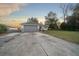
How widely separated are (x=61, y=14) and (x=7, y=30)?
918 mm

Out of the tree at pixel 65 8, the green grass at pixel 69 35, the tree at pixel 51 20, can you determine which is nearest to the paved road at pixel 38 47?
the green grass at pixel 69 35

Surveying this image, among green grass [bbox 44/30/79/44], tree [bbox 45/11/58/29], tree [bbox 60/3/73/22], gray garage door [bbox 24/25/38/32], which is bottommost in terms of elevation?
green grass [bbox 44/30/79/44]

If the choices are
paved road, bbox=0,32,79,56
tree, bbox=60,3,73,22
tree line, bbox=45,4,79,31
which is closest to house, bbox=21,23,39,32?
paved road, bbox=0,32,79,56

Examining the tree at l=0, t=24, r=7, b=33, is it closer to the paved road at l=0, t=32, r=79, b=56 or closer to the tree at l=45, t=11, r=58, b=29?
the paved road at l=0, t=32, r=79, b=56

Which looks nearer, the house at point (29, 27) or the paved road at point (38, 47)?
the paved road at point (38, 47)

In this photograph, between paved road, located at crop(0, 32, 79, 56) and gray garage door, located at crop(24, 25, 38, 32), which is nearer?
paved road, located at crop(0, 32, 79, 56)

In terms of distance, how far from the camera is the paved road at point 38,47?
3.36 m

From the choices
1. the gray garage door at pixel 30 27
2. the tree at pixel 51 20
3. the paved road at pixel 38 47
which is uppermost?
the tree at pixel 51 20

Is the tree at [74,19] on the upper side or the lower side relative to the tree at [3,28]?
upper

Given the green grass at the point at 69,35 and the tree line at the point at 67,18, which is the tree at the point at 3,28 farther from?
the green grass at the point at 69,35

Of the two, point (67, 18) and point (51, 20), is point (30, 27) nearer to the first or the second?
point (51, 20)

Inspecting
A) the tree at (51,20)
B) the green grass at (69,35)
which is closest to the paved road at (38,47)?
the green grass at (69,35)

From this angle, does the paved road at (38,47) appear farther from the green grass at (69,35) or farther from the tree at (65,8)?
the tree at (65,8)

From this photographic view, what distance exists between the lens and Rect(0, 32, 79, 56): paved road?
3.36 metres
